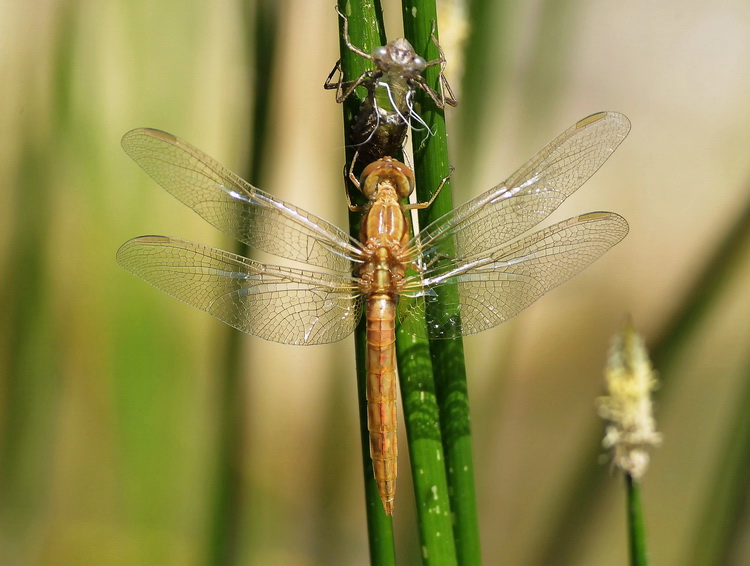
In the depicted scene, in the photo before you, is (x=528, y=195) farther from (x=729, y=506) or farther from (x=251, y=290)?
(x=729, y=506)

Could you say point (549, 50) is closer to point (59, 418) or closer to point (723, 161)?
point (723, 161)

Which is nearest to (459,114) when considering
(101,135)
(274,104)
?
(274,104)

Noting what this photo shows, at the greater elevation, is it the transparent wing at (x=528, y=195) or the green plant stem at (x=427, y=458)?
the transparent wing at (x=528, y=195)

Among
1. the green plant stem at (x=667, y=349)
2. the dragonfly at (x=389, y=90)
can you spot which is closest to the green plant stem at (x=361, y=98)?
the dragonfly at (x=389, y=90)

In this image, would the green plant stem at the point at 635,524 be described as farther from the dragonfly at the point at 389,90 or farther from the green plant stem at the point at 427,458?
the dragonfly at the point at 389,90

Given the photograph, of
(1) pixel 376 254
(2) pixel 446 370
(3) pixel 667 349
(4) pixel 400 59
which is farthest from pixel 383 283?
(3) pixel 667 349

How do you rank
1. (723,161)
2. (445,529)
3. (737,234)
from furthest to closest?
(723,161) → (737,234) → (445,529)

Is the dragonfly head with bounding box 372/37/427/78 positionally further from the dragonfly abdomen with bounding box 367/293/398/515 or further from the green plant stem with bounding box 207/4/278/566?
the green plant stem with bounding box 207/4/278/566
